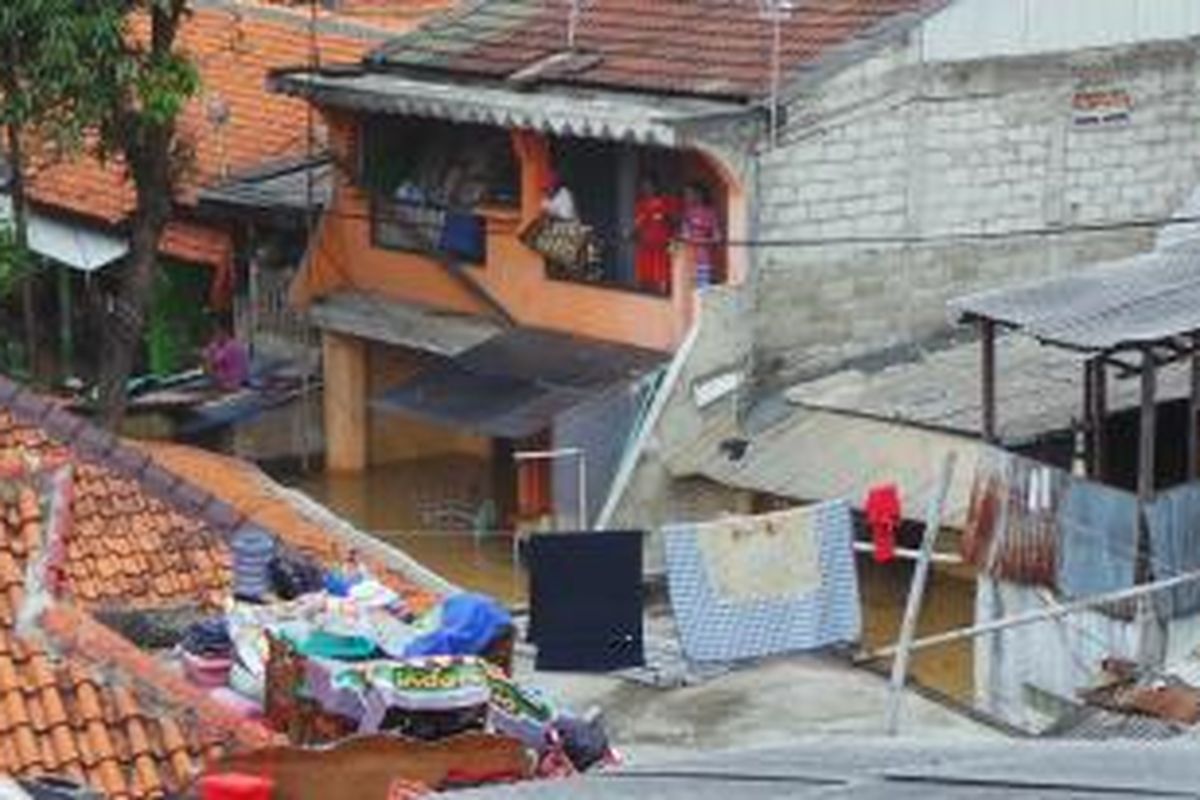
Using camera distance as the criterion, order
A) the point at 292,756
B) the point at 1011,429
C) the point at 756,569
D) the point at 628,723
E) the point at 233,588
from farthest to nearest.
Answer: the point at 1011,429 < the point at 756,569 < the point at 628,723 < the point at 233,588 < the point at 292,756

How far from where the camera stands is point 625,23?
22.1m

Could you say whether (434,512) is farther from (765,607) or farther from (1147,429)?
(1147,429)

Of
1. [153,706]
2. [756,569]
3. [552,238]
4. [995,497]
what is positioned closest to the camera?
[153,706]

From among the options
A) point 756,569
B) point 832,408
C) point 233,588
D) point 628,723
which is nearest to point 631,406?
point 832,408

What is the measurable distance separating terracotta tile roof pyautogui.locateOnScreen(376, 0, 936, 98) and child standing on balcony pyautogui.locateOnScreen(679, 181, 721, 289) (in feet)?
2.59

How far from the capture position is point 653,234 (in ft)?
68.2

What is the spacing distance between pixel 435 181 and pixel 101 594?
12558 mm

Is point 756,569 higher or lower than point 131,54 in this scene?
lower

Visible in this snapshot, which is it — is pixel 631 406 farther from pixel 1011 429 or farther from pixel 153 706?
→ pixel 153 706

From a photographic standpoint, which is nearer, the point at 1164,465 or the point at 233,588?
the point at 233,588

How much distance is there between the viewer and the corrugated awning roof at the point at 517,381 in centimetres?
2048

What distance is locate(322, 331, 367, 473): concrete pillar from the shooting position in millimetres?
23750

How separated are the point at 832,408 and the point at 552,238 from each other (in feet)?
9.45

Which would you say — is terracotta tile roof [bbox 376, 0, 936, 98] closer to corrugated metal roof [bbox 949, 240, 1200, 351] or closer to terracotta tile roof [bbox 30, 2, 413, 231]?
terracotta tile roof [bbox 30, 2, 413, 231]
